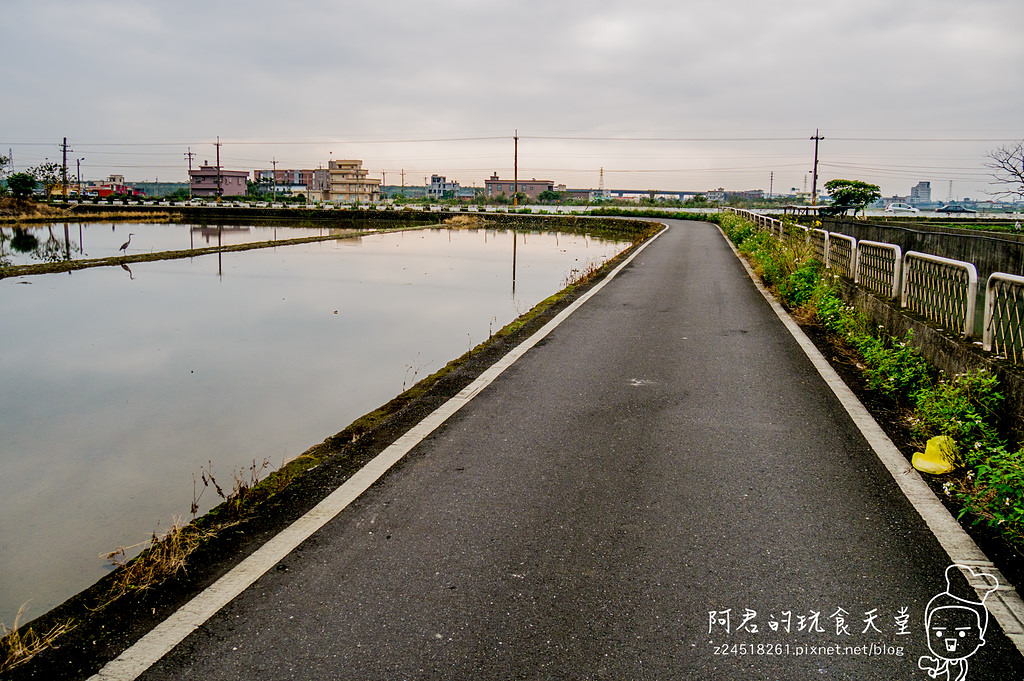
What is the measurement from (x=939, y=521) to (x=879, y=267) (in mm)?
6112

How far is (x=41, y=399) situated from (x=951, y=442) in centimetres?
809

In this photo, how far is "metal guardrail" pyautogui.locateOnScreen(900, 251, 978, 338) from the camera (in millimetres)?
5809

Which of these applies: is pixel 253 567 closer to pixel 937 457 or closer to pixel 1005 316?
pixel 937 457

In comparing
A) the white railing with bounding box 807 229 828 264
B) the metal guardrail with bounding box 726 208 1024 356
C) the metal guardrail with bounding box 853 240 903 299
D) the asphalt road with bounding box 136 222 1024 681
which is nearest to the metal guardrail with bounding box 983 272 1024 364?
the metal guardrail with bounding box 726 208 1024 356

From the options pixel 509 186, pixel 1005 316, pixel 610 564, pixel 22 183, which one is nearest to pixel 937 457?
pixel 1005 316

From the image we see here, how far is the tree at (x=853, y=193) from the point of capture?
56562mm

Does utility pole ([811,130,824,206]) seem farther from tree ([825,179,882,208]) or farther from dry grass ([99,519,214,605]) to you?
dry grass ([99,519,214,605])

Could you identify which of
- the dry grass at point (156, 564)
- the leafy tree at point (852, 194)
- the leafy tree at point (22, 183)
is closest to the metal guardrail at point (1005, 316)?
the dry grass at point (156, 564)

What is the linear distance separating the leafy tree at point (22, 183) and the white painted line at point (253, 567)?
68260 mm

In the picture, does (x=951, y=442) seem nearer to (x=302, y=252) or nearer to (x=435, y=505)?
(x=435, y=505)

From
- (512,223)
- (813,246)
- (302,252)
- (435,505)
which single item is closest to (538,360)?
(435,505)

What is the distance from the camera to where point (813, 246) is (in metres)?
14.7

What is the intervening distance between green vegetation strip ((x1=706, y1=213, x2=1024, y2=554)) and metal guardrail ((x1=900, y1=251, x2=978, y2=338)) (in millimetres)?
402

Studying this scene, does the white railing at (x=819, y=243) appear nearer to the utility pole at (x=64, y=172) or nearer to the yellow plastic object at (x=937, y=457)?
the yellow plastic object at (x=937, y=457)
